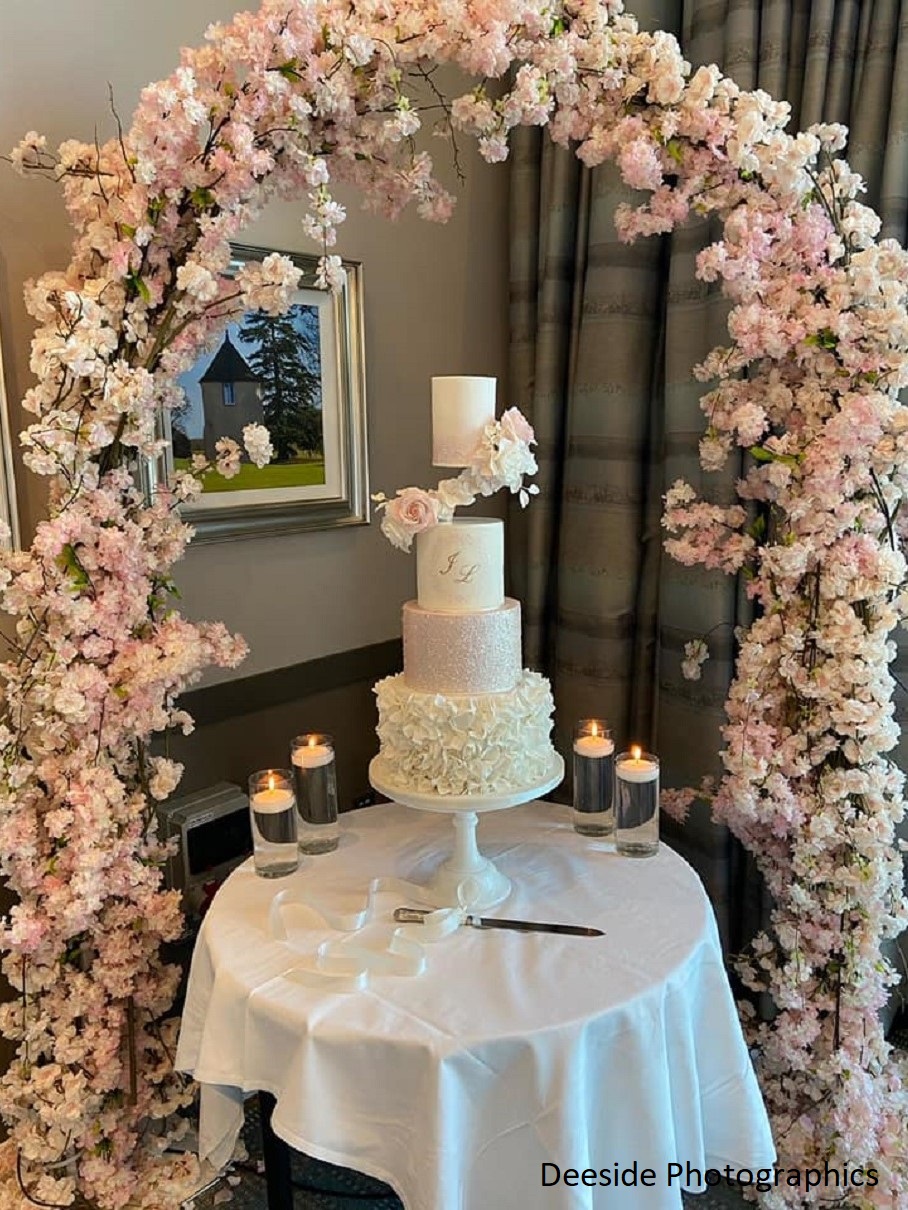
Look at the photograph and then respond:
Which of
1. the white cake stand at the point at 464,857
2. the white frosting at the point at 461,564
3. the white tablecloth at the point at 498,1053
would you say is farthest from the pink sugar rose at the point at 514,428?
the white tablecloth at the point at 498,1053

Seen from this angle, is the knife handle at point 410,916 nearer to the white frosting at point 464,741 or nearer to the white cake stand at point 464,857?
the white cake stand at point 464,857

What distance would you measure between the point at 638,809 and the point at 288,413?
1.10 meters

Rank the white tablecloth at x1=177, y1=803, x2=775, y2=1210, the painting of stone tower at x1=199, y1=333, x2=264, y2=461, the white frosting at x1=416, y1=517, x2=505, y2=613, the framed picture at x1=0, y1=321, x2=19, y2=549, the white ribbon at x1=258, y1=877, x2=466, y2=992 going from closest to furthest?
the white tablecloth at x1=177, y1=803, x2=775, y2=1210 < the white ribbon at x1=258, y1=877, x2=466, y2=992 < the white frosting at x1=416, y1=517, x2=505, y2=613 < the framed picture at x1=0, y1=321, x2=19, y2=549 < the painting of stone tower at x1=199, y1=333, x2=264, y2=461

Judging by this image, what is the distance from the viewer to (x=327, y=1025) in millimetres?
1204

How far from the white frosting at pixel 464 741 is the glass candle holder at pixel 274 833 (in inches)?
10.6

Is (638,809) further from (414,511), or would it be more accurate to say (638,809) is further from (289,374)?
(289,374)

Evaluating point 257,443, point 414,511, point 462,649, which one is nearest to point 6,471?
point 257,443

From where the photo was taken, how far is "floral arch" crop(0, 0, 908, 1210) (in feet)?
4.46

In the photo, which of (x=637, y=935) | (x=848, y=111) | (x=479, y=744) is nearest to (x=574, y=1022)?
(x=637, y=935)

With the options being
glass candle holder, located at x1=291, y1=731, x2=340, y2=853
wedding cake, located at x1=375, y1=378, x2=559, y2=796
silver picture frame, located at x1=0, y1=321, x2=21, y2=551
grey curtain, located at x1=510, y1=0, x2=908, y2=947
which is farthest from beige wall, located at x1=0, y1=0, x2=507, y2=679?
wedding cake, located at x1=375, y1=378, x2=559, y2=796

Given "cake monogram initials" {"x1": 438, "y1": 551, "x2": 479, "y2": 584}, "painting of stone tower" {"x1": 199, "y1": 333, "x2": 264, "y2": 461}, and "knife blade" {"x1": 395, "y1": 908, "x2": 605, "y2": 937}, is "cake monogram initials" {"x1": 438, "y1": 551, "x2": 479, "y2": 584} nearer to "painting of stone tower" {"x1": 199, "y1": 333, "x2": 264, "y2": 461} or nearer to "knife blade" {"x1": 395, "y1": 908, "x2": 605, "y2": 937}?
"knife blade" {"x1": 395, "y1": 908, "x2": 605, "y2": 937}

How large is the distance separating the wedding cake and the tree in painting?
66 centimetres

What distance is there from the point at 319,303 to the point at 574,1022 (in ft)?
5.03

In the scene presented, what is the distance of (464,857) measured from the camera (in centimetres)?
150
